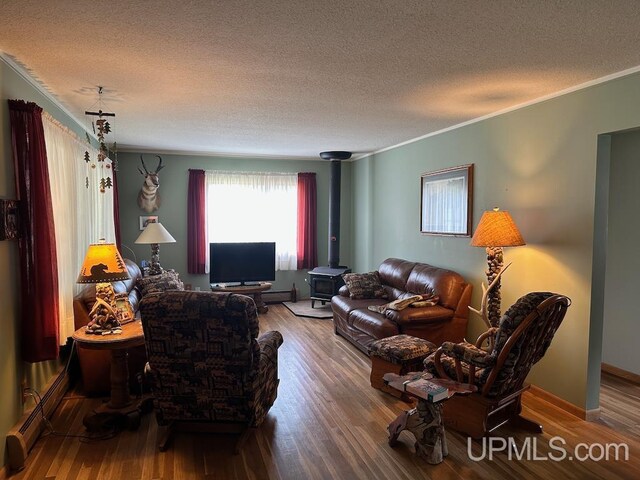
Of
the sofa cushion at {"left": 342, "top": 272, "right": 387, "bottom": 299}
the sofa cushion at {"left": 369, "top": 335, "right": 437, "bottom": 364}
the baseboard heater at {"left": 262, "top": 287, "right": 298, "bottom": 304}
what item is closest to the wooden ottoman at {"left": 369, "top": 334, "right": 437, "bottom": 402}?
the sofa cushion at {"left": 369, "top": 335, "right": 437, "bottom": 364}

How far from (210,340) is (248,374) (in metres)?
0.33

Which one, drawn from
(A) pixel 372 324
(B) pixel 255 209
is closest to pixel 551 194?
(A) pixel 372 324

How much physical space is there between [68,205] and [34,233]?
875mm

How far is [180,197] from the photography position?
698cm

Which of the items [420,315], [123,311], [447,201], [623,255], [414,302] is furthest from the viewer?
[447,201]

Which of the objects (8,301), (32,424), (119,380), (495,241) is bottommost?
(32,424)

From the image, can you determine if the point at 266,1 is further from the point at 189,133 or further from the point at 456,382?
the point at 189,133

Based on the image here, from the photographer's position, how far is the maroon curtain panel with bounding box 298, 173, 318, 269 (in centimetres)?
753

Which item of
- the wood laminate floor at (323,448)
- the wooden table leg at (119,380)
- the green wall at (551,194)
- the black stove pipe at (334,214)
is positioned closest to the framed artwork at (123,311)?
the wooden table leg at (119,380)

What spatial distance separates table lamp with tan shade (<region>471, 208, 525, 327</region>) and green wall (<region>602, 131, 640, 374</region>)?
4.13 ft

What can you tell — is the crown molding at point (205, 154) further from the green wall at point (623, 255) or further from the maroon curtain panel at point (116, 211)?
the green wall at point (623, 255)

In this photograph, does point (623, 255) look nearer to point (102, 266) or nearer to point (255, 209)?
point (102, 266)

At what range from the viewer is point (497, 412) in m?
3.21

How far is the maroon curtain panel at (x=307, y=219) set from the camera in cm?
753
